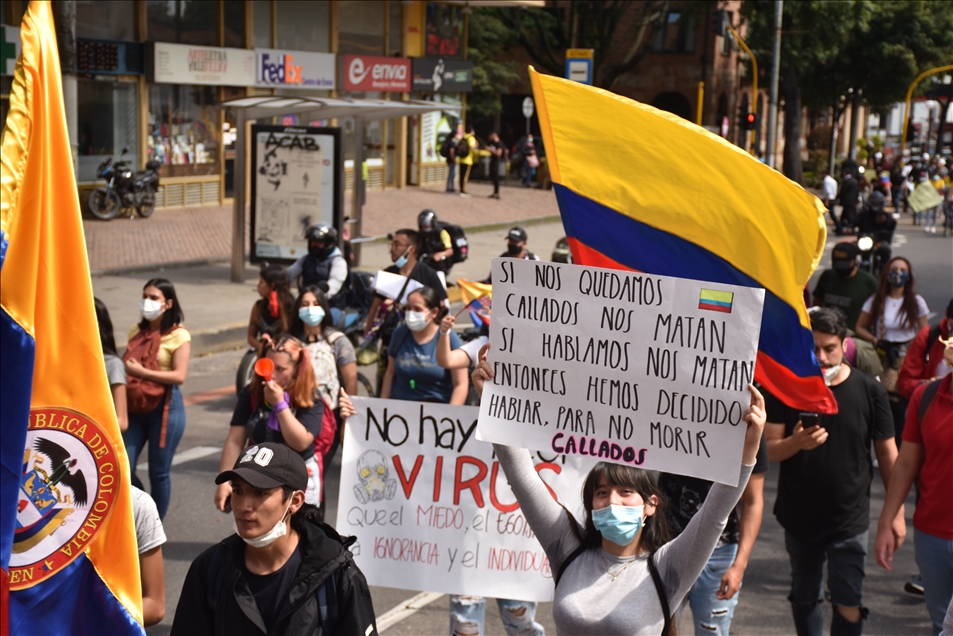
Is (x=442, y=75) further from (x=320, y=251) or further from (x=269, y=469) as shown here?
(x=269, y=469)

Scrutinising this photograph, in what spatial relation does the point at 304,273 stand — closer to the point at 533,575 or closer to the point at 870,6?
the point at 533,575

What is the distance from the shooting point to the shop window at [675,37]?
4884cm

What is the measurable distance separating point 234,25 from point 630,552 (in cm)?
2473

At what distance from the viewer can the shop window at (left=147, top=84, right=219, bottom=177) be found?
2444 centimetres

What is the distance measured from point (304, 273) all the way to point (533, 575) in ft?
18.5

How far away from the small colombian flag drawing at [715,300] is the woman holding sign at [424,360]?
3299 mm

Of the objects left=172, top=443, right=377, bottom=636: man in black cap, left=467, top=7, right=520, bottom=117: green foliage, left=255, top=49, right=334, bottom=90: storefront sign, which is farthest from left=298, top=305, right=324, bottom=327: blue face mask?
left=467, top=7, right=520, bottom=117: green foliage

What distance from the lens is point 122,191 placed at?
22219mm

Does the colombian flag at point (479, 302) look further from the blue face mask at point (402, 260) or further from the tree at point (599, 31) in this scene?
the tree at point (599, 31)

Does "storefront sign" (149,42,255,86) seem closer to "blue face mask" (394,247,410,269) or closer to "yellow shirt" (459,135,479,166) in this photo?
"yellow shirt" (459,135,479,166)

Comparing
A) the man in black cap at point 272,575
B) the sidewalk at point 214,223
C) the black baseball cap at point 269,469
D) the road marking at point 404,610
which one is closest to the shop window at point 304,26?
the sidewalk at point 214,223

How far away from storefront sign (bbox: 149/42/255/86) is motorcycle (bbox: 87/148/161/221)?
83.7 inches

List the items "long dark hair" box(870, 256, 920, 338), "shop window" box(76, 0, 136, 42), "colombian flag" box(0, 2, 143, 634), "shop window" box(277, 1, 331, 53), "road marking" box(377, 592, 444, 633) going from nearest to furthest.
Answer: "colombian flag" box(0, 2, 143, 634) → "road marking" box(377, 592, 444, 633) → "long dark hair" box(870, 256, 920, 338) → "shop window" box(76, 0, 136, 42) → "shop window" box(277, 1, 331, 53)

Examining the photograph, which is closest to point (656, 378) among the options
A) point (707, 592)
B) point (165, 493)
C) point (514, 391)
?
point (514, 391)
